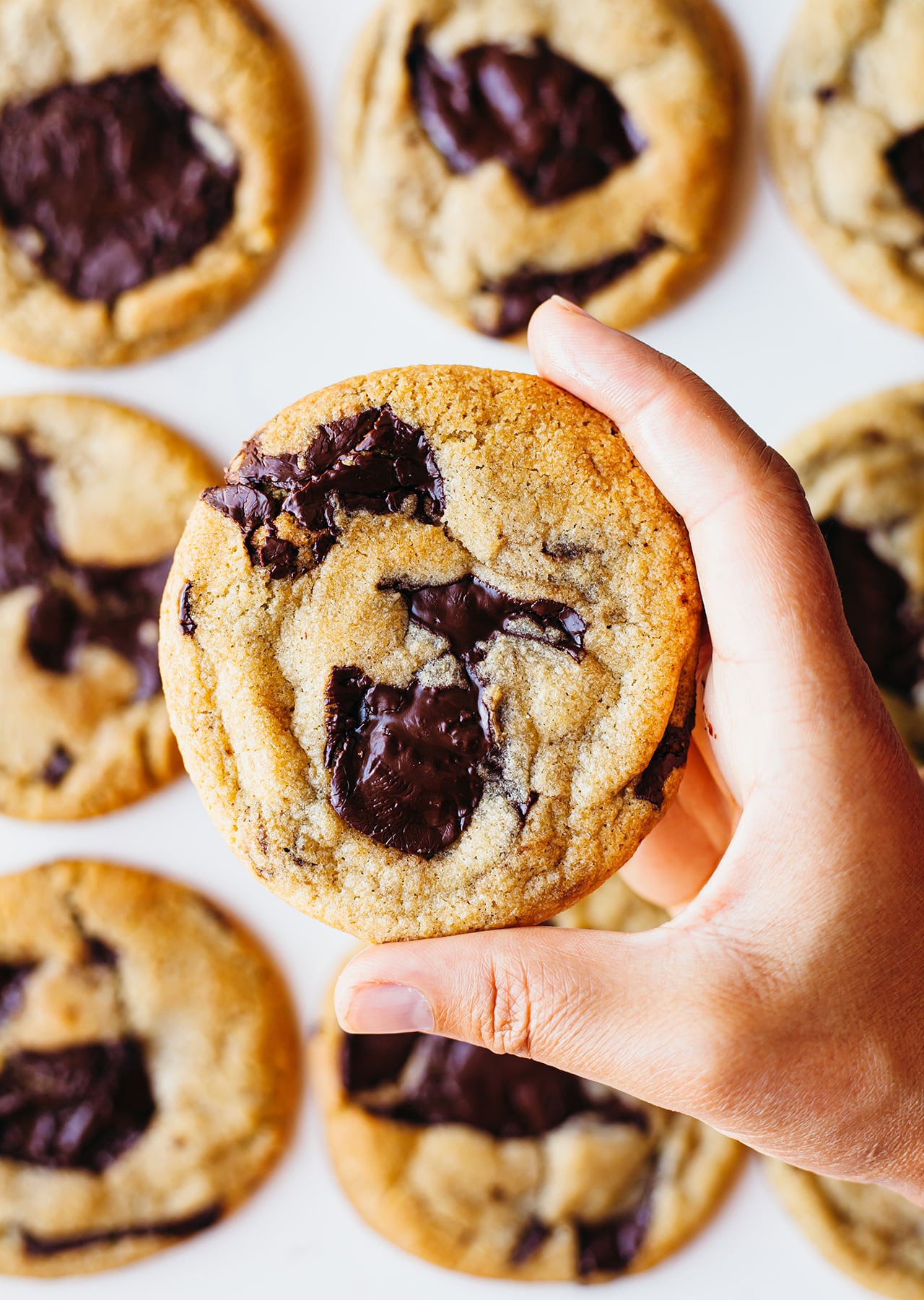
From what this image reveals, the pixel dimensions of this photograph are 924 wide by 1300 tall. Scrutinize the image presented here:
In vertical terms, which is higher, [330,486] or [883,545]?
[330,486]

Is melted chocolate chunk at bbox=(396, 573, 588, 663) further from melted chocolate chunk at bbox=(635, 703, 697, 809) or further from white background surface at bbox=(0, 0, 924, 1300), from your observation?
white background surface at bbox=(0, 0, 924, 1300)

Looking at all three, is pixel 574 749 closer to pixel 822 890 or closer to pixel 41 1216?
pixel 822 890

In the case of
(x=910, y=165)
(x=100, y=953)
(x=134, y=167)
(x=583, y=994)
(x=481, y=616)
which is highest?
(x=910, y=165)

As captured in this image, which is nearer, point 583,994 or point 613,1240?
point 583,994

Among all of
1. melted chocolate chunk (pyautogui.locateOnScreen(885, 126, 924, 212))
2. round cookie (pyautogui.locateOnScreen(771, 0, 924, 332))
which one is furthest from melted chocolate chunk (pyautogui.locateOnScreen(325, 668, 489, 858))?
melted chocolate chunk (pyautogui.locateOnScreen(885, 126, 924, 212))

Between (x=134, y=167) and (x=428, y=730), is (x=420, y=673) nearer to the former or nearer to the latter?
(x=428, y=730)

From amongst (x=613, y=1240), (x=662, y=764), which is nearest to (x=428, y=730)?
(x=662, y=764)
